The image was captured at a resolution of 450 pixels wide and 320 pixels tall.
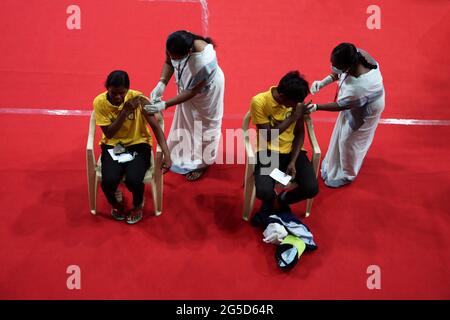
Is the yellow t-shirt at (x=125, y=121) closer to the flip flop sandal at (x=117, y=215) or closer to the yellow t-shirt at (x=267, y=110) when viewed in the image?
the flip flop sandal at (x=117, y=215)

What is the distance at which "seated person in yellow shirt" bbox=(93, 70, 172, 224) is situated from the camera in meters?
4.02

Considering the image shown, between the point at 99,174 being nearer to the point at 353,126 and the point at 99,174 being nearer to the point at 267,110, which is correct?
the point at 267,110

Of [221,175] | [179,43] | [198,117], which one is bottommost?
[221,175]

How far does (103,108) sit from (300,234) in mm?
1771

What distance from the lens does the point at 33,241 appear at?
4.20m

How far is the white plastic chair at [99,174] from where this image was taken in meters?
4.07

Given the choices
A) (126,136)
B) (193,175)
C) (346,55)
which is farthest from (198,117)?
(346,55)

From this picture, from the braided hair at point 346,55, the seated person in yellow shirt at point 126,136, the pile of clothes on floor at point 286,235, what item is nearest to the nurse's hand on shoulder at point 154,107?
the seated person in yellow shirt at point 126,136

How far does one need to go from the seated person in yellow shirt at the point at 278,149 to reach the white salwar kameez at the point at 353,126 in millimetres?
408

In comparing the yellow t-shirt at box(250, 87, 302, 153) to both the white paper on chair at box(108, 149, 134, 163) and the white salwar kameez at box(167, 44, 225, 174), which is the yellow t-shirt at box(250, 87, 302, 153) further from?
the white paper on chair at box(108, 149, 134, 163)

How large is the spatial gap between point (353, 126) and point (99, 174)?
6.74 ft

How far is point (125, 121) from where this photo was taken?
4.13m

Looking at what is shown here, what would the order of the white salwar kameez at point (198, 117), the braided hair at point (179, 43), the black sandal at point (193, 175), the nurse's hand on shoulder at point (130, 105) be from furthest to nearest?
the black sandal at point (193, 175)
the white salwar kameez at point (198, 117)
the nurse's hand on shoulder at point (130, 105)
the braided hair at point (179, 43)
